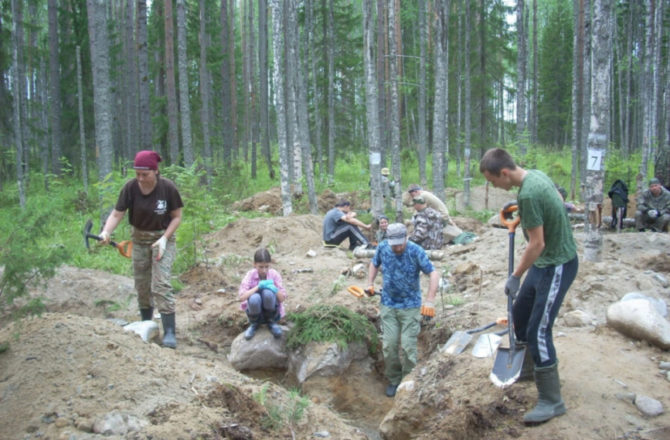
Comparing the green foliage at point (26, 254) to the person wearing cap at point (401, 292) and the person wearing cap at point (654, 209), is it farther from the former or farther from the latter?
the person wearing cap at point (654, 209)

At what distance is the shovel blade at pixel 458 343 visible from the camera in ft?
18.8

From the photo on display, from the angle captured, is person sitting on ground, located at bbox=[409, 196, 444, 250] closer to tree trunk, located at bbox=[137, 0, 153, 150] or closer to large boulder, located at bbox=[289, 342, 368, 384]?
large boulder, located at bbox=[289, 342, 368, 384]

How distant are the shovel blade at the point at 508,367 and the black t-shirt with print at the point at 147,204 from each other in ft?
11.3

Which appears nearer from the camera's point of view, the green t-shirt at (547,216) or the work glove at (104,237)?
the green t-shirt at (547,216)

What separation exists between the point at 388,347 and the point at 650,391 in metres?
2.65

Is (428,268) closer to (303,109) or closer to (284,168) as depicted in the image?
(284,168)

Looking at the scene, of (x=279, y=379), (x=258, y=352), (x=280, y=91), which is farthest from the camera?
(x=280, y=91)

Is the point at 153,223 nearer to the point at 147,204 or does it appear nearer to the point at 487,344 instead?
the point at 147,204

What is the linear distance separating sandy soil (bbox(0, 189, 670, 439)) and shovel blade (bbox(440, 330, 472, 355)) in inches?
5.2

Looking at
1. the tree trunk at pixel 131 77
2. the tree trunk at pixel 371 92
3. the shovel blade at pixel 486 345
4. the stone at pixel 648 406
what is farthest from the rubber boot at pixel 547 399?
the tree trunk at pixel 131 77

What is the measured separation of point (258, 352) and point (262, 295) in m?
0.75

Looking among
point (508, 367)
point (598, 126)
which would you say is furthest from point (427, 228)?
point (508, 367)

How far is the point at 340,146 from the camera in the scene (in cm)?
2384

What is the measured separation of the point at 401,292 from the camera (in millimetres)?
6027
